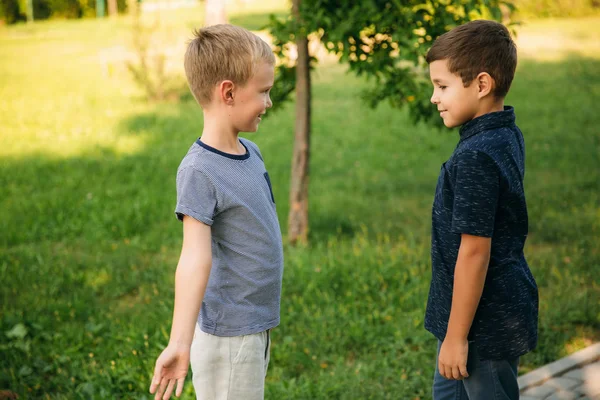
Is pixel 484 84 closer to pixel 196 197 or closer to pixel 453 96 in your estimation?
pixel 453 96

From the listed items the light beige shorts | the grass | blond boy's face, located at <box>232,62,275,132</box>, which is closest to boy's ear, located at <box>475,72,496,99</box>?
blond boy's face, located at <box>232,62,275,132</box>

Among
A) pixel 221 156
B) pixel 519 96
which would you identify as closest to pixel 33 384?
pixel 221 156

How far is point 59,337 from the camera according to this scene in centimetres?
420

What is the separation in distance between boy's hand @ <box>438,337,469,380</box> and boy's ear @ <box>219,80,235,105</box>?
107cm

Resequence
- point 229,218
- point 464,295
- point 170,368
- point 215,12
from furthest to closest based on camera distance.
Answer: point 215,12 → point 229,218 → point 464,295 → point 170,368

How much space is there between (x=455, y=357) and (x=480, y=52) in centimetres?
100

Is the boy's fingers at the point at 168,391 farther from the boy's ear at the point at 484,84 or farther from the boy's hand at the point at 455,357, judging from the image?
the boy's ear at the point at 484,84

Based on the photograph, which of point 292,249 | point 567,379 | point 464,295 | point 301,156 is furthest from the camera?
point 301,156

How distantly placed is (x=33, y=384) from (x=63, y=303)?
1.03 m

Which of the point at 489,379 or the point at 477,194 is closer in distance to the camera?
the point at 477,194

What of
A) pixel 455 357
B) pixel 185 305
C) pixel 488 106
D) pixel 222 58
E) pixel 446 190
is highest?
pixel 222 58

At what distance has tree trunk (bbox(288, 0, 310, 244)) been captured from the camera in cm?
568

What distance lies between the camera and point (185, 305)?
2014 millimetres

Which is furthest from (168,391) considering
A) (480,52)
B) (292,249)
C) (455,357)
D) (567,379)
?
(292,249)
